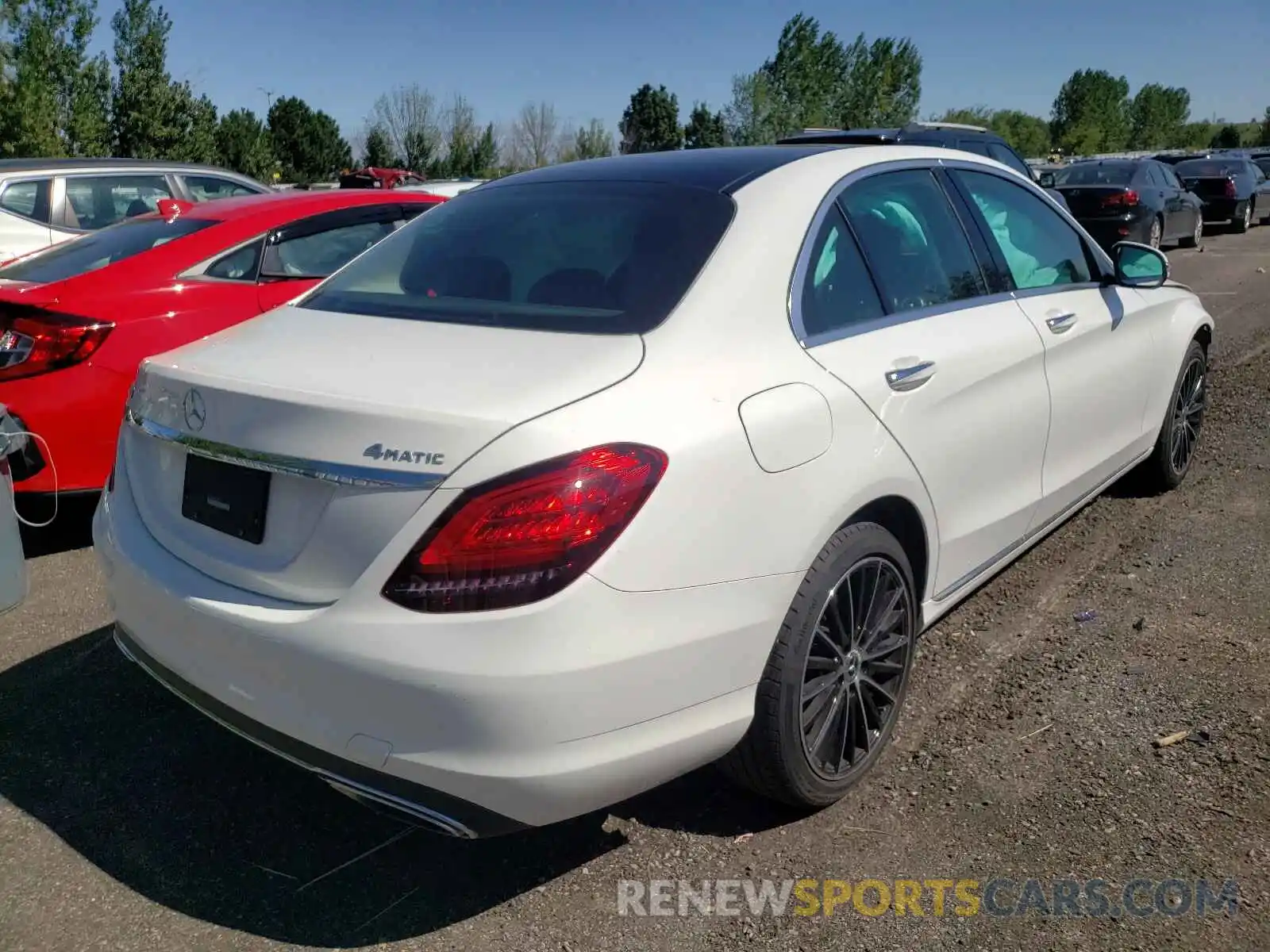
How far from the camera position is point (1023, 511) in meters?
3.64

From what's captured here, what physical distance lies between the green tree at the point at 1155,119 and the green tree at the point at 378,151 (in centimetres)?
5061

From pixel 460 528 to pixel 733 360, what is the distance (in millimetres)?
780

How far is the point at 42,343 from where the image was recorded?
4543 mm

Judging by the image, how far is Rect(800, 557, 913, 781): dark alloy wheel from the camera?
270 centimetres

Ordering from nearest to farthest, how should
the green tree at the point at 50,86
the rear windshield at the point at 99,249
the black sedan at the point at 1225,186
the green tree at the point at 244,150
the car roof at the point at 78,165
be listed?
the rear windshield at the point at 99,249 < the car roof at the point at 78,165 < the black sedan at the point at 1225,186 < the green tree at the point at 50,86 < the green tree at the point at 244,150

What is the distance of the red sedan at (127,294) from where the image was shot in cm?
455

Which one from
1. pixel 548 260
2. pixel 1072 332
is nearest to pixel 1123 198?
pixel 1072 332

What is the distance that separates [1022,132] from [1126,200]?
5561cm

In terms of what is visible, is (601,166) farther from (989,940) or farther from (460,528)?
(989,940)

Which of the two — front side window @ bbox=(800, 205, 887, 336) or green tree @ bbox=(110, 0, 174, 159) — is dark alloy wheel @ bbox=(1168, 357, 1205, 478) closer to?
front side window @ bbox=(800, 205, 887, 336)

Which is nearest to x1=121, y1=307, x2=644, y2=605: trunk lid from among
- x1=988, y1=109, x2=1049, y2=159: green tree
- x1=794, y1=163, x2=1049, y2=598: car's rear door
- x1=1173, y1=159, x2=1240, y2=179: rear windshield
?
x1=794, y1=163, x2=1049, y2=598: car's rear door

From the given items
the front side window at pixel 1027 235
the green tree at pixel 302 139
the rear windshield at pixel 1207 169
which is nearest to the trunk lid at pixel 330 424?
the front side window at pixel 1027 235

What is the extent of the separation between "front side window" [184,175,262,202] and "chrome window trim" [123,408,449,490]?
7992 millimetres

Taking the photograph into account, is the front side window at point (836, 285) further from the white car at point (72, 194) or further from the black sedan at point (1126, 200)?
the black sedan at point (1126, 200)
